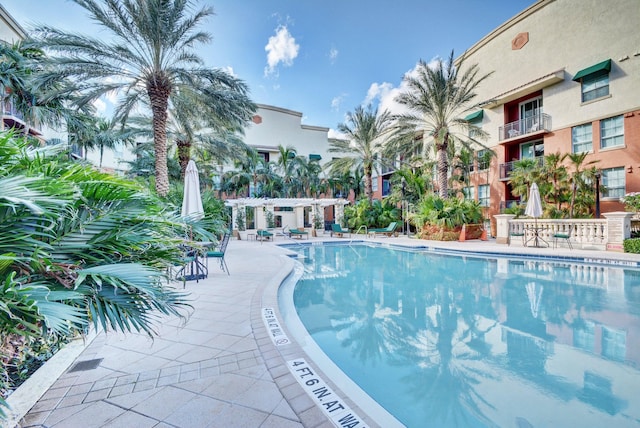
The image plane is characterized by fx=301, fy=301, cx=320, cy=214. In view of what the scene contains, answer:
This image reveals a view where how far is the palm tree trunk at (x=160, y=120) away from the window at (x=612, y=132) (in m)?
20.5

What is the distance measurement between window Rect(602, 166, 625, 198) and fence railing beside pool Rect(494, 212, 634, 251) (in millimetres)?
3876

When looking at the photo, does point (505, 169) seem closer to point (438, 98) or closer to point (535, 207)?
point (438, 98)

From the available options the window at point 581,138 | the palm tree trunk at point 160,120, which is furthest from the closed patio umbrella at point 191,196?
the window at point 581,138

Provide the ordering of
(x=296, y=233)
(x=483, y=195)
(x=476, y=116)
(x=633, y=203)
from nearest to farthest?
(x=633, y=203) → (x=296, y=233) → (x=483, y=195) → (x=476, y=116)

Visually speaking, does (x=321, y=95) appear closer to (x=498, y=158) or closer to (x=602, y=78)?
(x=498, y=158)

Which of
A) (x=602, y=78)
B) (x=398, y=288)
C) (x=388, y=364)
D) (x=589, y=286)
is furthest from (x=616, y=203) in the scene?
(x=388, y=364)

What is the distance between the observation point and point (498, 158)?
20281 mm

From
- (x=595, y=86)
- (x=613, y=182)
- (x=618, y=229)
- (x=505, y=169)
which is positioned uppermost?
(x=595, y=86)

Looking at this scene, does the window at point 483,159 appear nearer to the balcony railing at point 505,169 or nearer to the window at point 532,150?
the balcony railing at point 505,169

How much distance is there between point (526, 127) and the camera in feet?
62.4

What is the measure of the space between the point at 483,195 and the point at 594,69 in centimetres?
884

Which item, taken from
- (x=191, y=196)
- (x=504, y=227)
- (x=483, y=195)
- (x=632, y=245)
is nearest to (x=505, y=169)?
(x=483, y=195)

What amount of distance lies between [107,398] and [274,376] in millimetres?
1438

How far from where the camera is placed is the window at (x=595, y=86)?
15.4 meters
